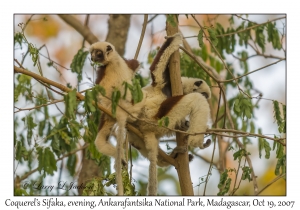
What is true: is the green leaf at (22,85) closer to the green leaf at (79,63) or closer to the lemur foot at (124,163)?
the green leaf at (79,63)

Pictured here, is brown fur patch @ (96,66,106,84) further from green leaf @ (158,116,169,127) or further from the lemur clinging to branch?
green leaf @ (158,116,169,127)

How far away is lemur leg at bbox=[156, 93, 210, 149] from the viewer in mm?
7016

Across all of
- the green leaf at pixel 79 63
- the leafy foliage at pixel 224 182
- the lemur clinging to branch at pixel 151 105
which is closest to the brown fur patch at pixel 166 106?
the lemur clinging to branch at pixel 151 105

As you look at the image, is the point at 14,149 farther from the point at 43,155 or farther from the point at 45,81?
the point at 45,81

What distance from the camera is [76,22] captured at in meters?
11.3

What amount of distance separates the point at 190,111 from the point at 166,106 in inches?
14.6

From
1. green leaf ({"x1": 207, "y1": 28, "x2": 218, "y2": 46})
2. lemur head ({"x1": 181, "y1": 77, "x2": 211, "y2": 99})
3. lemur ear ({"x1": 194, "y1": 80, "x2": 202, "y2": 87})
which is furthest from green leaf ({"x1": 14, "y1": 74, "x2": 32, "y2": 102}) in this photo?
green leaf ({"x1": 207, "y1": 28, "x2": 218, "y2": 46})

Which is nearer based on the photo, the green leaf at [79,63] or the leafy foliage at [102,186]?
the leafy foliage at [102,186]

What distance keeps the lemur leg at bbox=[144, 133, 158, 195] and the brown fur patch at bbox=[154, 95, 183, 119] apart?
32 centimetres

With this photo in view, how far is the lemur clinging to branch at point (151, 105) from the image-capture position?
270 inches
